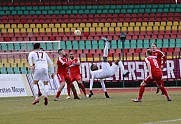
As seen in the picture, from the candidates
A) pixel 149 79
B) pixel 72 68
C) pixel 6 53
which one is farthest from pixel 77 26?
pixel 149 79

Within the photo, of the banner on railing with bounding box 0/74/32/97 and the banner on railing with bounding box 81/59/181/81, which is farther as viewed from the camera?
the banner on railing with bounding box 81/59/181/81

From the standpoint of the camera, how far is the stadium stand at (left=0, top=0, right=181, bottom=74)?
3816 cm

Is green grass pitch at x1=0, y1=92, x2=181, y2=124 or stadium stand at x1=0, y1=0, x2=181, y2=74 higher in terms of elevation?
stadium stand at x1=0, y1=0, x2=181, y2=74

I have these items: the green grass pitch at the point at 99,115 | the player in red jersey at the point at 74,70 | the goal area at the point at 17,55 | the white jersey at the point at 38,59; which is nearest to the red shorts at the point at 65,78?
the player in red jersey at the point at 74,70

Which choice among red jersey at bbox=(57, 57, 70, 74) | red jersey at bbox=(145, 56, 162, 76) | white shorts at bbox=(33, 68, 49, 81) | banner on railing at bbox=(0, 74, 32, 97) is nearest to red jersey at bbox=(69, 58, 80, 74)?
red jersey at bbox=(57, 57, 70, 74)

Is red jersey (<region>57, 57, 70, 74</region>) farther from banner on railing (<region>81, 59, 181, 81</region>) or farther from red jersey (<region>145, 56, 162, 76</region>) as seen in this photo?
banner on railing (<region>81, 59, 181, 81</region>)

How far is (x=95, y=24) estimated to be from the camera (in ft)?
136

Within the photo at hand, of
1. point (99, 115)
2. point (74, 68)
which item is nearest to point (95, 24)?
point (74, 68)

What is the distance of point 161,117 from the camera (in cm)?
1513

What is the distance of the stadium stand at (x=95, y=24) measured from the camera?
38156 mm

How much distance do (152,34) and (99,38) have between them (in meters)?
3.57

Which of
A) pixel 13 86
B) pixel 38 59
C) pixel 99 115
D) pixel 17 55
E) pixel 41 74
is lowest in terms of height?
pixel 13 86

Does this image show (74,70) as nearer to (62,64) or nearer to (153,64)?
(62,64)

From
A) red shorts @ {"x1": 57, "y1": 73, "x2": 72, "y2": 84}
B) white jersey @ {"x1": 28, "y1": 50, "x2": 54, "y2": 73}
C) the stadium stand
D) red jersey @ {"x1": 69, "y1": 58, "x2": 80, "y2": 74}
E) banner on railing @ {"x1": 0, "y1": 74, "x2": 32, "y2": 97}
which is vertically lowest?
banner on railing @ {"x1": 0, "y1": 74, "x2": 32, "y2": 97}
